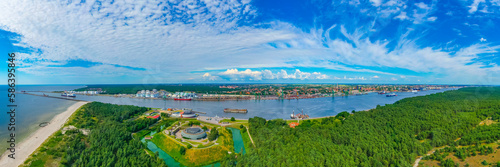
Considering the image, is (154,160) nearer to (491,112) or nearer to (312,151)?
(312,151)

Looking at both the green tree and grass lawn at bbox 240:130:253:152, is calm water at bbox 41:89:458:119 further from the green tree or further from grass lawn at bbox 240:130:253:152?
the green tree

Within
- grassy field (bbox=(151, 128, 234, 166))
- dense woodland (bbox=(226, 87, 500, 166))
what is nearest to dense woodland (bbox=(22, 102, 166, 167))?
grassy field (bbox=(151, 128, 234, 166))

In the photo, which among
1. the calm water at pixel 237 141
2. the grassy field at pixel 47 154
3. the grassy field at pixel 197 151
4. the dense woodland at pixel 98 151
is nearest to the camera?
the dense woodland at pixel 98 151

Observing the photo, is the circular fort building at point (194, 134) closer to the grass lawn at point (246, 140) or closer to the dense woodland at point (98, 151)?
the dense woodland at point (98, 151)

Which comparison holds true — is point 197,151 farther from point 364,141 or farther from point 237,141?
point 364,141

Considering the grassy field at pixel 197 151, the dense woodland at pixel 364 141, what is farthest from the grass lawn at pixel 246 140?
the grassy field at pixel 197 151

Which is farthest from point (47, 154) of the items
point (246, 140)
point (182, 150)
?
point (246, 140)

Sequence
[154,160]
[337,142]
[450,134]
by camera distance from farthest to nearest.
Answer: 1. [450,134]
2. [337,142]
3. [154,160]

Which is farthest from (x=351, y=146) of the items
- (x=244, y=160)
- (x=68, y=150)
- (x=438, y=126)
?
(x=68, y=150)
